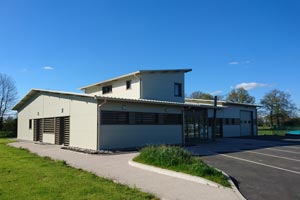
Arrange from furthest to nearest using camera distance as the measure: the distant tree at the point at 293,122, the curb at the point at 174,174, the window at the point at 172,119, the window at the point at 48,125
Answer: the distant tree at the point at 293,122, the window at the point at 48,125, the window at the point at 172,119, the curb at the point at 174,174

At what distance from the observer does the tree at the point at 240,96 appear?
206 feet

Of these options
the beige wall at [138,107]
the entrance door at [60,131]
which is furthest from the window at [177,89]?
the entrance door at [60,131]

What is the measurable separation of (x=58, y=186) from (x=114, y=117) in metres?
9.41

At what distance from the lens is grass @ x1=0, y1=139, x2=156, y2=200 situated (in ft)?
19.9

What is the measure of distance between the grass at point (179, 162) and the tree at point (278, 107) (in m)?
53.8

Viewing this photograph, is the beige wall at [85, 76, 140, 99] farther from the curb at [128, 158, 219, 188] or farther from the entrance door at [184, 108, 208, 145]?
the curb at [128, 158, 219, 188]

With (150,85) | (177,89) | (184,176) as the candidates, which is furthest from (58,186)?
(177,89)

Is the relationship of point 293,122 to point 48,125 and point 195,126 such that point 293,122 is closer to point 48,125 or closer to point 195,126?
point 195,126

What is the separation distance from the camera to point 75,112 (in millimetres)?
17703

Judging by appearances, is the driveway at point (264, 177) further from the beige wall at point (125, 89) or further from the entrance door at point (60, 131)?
the entrance door at point (60, 131)

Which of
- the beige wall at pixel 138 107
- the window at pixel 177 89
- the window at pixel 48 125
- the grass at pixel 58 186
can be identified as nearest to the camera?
the grass at pixel 58 186

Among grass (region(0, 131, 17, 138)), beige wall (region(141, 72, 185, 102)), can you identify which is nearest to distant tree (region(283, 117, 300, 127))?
beige wall (region(141, 72, 185, 102))

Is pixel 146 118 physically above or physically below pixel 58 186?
above

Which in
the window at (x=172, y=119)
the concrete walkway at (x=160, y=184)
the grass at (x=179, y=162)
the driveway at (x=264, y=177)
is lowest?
the driveway at (x=264, y=177)
